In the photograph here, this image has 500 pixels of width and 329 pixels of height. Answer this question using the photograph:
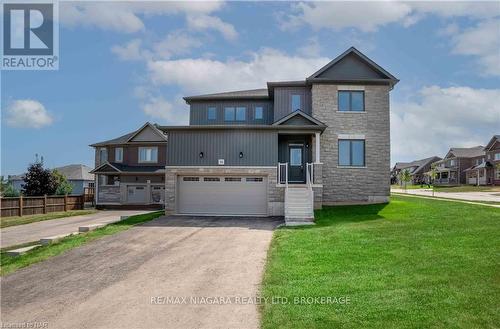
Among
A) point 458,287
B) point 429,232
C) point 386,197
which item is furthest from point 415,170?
point 458,287

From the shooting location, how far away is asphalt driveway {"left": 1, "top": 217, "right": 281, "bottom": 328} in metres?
6.99

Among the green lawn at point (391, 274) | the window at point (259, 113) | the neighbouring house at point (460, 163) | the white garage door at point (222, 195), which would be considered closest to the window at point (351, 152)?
the white garage door at point (222, 195)

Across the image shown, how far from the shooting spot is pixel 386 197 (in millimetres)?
22344

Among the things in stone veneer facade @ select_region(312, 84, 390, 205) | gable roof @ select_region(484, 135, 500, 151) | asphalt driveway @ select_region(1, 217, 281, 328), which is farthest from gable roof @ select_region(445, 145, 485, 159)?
asphalt driveway @ select_region(1, 217, 281, 328)

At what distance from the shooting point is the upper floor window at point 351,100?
74.8ft

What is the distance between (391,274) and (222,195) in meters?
13.6

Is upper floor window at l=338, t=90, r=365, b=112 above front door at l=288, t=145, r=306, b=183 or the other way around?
above

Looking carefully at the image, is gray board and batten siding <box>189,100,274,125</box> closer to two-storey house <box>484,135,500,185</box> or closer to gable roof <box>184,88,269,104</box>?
gable roof <box>184,88,269,104</box>

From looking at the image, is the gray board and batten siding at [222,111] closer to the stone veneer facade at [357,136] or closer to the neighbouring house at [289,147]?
the neighbouring house at [289,147]

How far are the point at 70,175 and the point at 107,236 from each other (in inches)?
1623

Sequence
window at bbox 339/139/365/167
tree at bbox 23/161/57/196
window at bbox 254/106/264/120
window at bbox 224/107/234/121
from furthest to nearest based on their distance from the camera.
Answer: tree at bbox 23/161/57/196 < window at bbox 224/107/234/121 < window at bbox 254/106/264/120 < window at bbox 339/139/365/167

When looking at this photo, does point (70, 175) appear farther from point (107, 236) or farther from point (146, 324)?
point (146, 324)

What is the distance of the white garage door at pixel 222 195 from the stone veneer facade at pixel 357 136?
4296 millimetres

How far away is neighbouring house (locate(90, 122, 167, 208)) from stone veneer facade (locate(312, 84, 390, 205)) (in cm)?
1447
